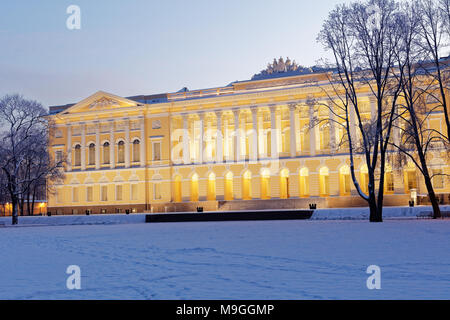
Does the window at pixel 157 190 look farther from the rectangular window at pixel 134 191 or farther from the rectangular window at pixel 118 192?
the rectangular window at pixel 118 192

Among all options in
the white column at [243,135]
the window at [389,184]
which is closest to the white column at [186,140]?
the white column at [243,135]

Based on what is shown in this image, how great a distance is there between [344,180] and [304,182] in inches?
172

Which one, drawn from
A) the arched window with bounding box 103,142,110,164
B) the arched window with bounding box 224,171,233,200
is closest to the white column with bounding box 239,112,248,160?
the arched window with bounding box 224,171,233,200

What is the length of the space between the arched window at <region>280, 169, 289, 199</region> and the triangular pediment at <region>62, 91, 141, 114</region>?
62.5ft

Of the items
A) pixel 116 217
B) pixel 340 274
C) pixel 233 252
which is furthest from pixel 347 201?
pixel 340 274

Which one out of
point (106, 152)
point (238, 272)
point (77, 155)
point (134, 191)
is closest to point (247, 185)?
point (134, 191)

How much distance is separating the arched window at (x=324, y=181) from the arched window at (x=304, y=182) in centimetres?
163

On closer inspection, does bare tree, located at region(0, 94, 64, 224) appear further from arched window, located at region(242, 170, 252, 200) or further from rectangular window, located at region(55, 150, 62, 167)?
arched window, located at region(242, 170, 252, 200)

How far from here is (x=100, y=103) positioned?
63188mm

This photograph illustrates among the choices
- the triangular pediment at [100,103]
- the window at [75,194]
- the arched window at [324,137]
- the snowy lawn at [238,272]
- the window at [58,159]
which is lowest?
the snowy lawn at [238,272]

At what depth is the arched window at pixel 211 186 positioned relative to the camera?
194 feet

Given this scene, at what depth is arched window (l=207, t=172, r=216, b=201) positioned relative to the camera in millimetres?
59062

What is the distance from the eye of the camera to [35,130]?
1620 inches

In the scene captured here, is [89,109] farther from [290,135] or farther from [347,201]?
[347,201]
